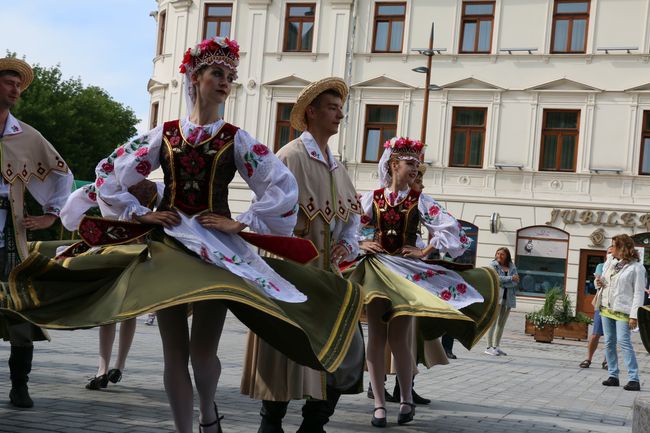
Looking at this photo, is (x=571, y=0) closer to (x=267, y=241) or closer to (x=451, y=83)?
(x=451, y=83)

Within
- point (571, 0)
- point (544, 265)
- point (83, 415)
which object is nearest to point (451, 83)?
point (571, 0)

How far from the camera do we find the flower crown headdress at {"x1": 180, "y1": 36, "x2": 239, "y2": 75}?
222 inches

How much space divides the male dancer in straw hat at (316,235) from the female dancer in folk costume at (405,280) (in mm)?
734

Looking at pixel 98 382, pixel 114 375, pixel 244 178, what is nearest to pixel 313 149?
pixel 244 178

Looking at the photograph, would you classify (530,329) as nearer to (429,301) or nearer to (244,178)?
(429,301)

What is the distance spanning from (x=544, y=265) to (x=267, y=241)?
2764 cm

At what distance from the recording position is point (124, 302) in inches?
187

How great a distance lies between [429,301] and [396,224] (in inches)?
43.8

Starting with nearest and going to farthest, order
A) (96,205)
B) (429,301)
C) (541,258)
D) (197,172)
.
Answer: (197,172) < (96,205) < (429,301) < (541,258)

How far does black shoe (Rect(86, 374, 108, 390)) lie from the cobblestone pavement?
81 mm

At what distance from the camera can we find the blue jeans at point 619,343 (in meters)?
13.3

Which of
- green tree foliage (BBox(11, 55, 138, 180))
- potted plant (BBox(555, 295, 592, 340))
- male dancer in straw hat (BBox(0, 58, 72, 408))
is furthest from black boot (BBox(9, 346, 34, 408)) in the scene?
green tree foliage (BBox(11, 55, 138, 180))

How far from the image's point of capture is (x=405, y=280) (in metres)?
7.94

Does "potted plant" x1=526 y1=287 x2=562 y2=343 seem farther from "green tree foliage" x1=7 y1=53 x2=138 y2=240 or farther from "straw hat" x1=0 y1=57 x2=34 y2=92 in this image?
"green tree foliage" x1=7 y1=53 x2=138 y2=240
